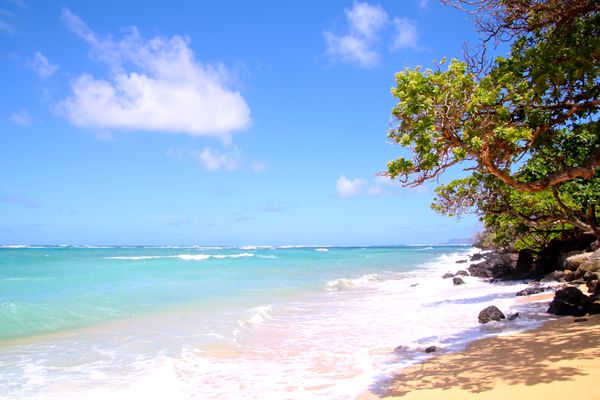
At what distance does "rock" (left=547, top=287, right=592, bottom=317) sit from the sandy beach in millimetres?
993

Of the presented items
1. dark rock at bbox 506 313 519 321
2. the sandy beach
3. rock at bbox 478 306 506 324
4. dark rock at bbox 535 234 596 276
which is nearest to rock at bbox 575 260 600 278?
dark rock at bbox 506 313 519 321

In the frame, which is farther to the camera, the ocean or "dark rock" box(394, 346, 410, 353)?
"dark rock" box(394, 346, 410, 353)

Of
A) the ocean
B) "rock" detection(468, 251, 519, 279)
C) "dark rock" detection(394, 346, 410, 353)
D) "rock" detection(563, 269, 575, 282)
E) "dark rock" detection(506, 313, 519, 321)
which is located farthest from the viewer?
"rock" detection(468, 251, 519, 279)

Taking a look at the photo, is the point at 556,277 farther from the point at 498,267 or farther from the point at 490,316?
the point at 490,316

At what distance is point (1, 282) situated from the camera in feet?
84.0

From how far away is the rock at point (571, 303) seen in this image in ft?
32.2

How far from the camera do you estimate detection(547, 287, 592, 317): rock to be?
32.2ft

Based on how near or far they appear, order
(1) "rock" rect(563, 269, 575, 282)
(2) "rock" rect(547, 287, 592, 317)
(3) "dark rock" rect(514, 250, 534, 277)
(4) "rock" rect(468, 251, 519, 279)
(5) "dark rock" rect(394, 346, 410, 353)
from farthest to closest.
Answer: (4) "rock" rect(468, 251, 519, 279)
(3) "dark rock" rect(514, 250, 534, 277)
(1) "rock" rect(563, 269, 575, 282)
(2) "rock" rect(547, 287, 592, 317)
(5) "dark rock" rect(394, 346, 410, 353)

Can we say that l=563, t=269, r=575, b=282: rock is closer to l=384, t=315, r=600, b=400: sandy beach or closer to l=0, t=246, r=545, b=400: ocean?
l=0, t=246, r=545, b=400: ocean

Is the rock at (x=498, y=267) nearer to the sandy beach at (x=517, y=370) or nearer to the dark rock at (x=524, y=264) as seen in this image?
the dark rock at (x=524, y=264)

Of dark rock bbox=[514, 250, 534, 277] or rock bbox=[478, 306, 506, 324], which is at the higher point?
dark rock bbox=[514, 250, 534, 277]

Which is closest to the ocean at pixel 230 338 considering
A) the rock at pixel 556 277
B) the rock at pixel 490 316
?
the rock at pixel 490 316

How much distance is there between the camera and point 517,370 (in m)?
6.44

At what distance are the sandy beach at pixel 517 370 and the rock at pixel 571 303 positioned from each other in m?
0.99
